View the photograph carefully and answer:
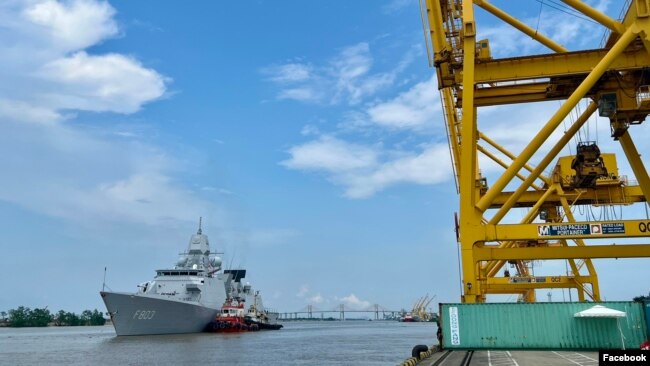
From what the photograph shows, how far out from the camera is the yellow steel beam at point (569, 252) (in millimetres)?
19188

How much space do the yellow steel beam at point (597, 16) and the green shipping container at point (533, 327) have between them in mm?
10197

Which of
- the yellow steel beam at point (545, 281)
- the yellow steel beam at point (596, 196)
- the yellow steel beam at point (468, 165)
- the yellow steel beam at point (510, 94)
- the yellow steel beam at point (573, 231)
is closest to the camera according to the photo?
the yellow steel beam at point (573, 231)

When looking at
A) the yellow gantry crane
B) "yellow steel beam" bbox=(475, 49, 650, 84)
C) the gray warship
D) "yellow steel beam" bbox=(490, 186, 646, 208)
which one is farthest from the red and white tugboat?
"yellow steel beam" bbox=(475, 49, 650, 84)

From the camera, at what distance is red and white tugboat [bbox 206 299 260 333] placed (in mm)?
70188

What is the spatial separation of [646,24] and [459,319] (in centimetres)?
1237

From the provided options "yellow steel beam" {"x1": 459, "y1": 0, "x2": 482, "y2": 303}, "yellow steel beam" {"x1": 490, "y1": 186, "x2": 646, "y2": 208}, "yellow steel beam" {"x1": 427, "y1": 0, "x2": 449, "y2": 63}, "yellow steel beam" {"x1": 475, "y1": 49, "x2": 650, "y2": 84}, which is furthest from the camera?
"yellow steel beam" {"x1": 490, "y1": 186, "x2": 646, "y2": 208}

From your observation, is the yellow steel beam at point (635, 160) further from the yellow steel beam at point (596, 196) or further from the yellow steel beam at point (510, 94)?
the yellow steel beam at point (596, 196)

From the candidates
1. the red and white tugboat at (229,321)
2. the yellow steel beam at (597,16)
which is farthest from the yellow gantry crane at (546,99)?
the red and white tugboat at (229,321)

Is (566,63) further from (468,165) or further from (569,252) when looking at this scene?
(569,252)

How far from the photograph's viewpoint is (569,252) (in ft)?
64.7

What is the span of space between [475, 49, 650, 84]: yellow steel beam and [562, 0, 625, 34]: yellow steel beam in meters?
0.94

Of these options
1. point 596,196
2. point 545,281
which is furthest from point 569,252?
point 545,281

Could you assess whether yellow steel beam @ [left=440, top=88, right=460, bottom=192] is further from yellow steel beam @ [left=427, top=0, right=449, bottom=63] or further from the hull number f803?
the hull number f803

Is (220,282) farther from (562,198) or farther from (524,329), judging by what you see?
(524,329)
